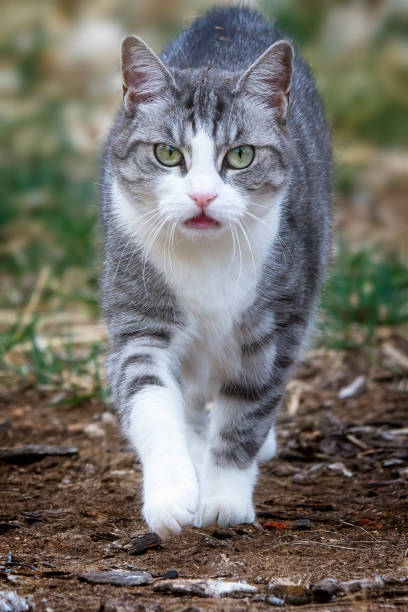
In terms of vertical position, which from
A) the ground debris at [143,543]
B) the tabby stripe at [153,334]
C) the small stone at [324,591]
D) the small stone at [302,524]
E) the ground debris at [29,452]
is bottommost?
the ground debris at [29,452]

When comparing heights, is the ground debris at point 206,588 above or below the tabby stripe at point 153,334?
below

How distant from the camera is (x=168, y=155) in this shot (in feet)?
9.27

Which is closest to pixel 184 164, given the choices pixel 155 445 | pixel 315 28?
pixel 155 445

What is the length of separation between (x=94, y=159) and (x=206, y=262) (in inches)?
177

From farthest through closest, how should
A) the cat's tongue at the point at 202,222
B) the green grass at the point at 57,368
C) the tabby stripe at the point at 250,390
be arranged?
the green grass at the point at 57,368 < the tabby stripe at the point at 250,390 < the cat's tongue at the point at 202,222

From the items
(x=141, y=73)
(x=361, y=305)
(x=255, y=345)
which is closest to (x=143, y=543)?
(x=255, y=345)

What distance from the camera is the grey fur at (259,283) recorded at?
112 inches

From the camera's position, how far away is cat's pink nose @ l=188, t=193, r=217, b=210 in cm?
263

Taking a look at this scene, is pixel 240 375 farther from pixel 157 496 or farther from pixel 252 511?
pixel 157 496

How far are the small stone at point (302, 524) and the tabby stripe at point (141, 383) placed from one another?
590mm

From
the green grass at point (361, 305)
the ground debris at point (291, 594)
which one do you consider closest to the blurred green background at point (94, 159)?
the green grass at point (361, 305)

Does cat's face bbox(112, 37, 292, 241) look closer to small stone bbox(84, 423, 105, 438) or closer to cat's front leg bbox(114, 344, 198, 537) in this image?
cat's front leg bbox(114, 344, 198, 537)

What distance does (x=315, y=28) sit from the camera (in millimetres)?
8516

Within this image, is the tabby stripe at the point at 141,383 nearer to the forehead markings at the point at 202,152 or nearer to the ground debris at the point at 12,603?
the forehead markings at the point at 202,152
